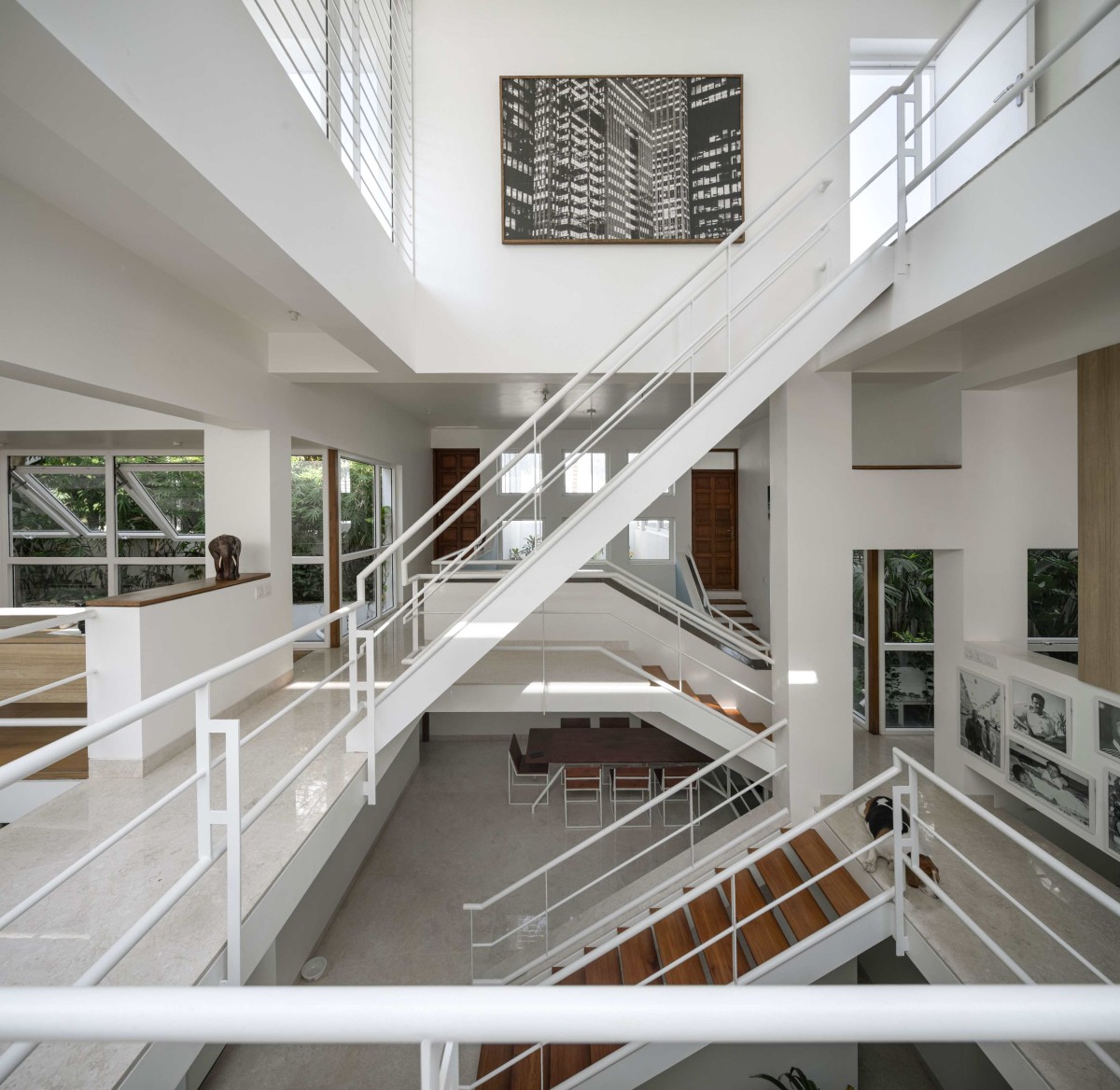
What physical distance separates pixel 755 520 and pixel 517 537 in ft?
11.6

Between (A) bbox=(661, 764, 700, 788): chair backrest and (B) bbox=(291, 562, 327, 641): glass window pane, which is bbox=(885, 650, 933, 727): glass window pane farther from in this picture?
(B) bbox=(291, 562, 327, 641): glass window pane

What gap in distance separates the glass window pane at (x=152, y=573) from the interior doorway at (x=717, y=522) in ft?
22.8

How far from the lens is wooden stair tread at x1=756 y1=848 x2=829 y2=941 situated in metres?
3.92

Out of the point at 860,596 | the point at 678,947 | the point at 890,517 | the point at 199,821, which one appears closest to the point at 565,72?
the point at 890,517

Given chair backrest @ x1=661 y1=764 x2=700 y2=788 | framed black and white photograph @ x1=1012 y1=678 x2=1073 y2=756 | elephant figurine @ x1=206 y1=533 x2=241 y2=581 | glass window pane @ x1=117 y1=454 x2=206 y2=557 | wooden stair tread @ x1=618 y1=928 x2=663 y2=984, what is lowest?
wooden stair tread @ x1=618 y1=928 x2=663 y2=984

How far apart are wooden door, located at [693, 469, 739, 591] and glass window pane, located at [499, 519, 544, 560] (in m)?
2.56

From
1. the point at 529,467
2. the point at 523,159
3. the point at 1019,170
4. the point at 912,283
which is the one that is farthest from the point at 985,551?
the point at 529,467

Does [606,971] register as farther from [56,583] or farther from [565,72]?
[565,72]

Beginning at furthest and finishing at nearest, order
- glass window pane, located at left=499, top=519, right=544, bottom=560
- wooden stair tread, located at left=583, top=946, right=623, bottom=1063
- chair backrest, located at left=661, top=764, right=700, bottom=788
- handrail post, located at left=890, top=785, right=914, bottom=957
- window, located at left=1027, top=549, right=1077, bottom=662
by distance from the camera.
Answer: glass window pane, located at left=499, top=519, right=544, bottom=560 → chair backrest, located at left=661, top=764, right=700, bottom=788 → window, located at left=1027, top=549, right=1077, bottom=662 → wooden stair tread, located at left=583, top=946, right=623, bottom=1063 → handrail post, located at left=890, top=785, right=914, bottom=957

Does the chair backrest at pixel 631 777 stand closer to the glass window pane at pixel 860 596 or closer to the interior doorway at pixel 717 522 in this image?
the glass window pane at pixel 860 596

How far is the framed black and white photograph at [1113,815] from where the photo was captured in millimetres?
3461

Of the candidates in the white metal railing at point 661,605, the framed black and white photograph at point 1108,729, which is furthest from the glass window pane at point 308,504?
the framed black and white photograph at point 1108,729

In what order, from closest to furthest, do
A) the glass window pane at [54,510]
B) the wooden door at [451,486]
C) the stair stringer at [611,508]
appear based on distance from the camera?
1. the stair stringer at [611,508]
2. the glass window pane at [54,510]
3. the wooden door at [451,486]

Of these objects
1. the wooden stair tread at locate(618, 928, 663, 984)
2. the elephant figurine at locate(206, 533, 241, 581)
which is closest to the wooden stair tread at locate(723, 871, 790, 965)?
the wooden stair tread at locate(618, 928, 663, 984)
